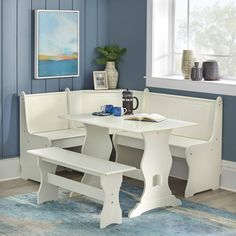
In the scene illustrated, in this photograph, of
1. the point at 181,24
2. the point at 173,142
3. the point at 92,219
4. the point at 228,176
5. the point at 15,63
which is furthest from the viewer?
the point at 181,24

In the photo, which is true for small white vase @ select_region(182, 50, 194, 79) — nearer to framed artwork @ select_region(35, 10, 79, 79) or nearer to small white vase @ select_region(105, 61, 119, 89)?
small white vase @ select_region(105, 61, 119, 89)

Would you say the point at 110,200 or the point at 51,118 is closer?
the point at 110,200

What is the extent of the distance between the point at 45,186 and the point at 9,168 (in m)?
0.86

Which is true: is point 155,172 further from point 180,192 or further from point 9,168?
point 9,168

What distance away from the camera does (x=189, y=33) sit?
573 cm

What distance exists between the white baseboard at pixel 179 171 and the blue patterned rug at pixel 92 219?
576mm

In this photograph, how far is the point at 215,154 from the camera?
209 inches

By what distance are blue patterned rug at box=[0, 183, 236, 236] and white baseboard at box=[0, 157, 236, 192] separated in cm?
58

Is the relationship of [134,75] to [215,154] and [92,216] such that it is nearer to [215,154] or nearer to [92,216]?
[215,154]

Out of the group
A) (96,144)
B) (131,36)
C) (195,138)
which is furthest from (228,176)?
(131,36)

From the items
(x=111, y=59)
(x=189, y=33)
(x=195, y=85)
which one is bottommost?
(x=195, y=85)

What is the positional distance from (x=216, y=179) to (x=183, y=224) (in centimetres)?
108

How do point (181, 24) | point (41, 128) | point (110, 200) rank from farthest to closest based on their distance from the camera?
1. point (181, 24)
2. point (41, 128)
3. point (110, 200)

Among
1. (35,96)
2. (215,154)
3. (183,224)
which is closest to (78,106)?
(35,96)
